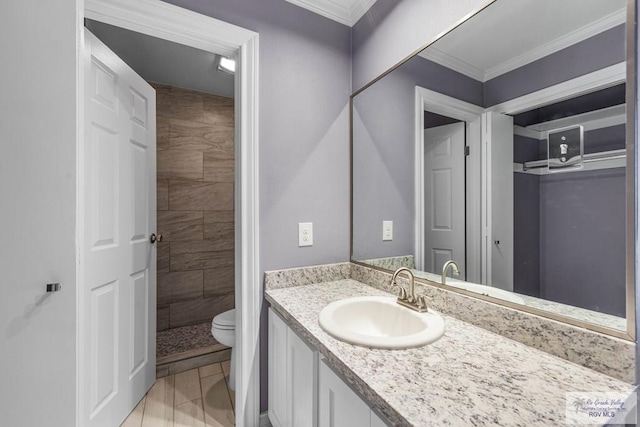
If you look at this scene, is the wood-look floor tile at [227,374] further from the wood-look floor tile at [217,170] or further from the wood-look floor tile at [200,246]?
the wood-look floor tile at [217,170]

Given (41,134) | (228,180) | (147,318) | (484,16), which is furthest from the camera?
(228,180)

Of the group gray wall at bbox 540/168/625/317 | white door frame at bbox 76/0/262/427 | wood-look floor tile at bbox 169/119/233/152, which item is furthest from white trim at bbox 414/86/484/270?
wood-look floor tile at bbox 169/119/233/152

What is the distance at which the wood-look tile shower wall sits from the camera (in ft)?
8.14

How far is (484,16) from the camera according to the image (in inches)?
37.8

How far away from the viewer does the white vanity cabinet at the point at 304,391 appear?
718mm

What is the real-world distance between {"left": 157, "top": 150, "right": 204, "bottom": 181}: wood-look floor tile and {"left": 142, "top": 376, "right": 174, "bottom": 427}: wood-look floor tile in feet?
5.38

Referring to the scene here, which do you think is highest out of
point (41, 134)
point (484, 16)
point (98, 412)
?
point (484, 16)

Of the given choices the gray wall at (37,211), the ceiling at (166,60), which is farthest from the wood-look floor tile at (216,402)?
the ceiling at (166,60)

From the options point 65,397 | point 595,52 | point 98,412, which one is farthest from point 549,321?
point 98,412

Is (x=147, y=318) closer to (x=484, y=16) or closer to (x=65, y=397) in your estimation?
(x=65, y=397)

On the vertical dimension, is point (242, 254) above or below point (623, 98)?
below

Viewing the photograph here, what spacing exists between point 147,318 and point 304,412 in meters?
1.26

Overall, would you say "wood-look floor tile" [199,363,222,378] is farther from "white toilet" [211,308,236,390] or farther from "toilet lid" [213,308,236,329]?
"toilet lid" [213,308,236,329]

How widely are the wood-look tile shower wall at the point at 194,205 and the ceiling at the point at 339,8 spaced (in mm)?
1523
